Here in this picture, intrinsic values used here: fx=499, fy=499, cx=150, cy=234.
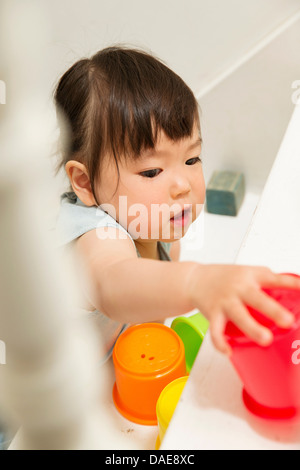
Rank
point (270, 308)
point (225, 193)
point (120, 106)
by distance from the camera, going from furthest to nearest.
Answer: point (225, 193)
point (120, 106)
point (270, 308)

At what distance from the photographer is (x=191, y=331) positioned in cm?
65

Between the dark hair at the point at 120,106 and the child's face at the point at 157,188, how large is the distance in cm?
1

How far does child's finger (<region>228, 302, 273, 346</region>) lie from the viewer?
0.27m

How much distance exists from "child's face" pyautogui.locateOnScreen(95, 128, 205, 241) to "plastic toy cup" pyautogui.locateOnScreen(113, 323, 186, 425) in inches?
5.7

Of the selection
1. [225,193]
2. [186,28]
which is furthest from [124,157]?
[186,28]

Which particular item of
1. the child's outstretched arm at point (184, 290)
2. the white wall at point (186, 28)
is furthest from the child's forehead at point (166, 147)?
the white wall at point (186, 28)

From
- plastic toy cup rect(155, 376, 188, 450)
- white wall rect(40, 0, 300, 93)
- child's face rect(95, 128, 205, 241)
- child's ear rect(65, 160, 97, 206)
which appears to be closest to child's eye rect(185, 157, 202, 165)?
child's face rect(95, 128, 205, 241)

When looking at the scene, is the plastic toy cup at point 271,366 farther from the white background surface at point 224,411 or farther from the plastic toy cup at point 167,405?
the plastic toy cup at point 167,405

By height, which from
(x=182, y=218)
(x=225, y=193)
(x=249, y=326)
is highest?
(x=249, y=326)

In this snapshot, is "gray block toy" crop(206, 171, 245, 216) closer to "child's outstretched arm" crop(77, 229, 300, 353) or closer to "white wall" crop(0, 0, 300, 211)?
"white wall" crop(0, 0, 300, 211)

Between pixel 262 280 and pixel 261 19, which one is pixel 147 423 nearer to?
pixel 262 280

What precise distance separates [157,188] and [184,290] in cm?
27

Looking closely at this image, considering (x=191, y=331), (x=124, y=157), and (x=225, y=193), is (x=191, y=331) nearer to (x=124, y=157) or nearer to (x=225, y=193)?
(x=124, y=157)

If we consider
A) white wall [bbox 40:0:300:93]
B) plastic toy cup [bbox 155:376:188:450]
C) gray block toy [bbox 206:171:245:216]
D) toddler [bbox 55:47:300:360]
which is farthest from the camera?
gray block toy [bbox 206:171:245:216]
